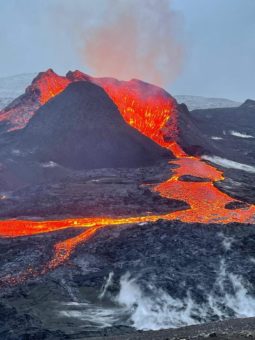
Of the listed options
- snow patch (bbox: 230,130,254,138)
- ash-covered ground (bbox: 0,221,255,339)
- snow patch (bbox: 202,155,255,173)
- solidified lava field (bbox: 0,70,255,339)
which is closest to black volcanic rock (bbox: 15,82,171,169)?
solidified lava field (bbox: 0,70,255,339)

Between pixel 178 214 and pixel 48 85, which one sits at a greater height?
pixel 48 85

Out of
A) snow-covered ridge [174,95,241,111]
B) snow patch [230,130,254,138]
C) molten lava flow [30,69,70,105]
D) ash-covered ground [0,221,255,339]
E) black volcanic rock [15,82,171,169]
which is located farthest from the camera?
snow-covered ridge [174,95,241,111]

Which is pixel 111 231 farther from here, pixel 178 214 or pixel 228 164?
pixel 228 164

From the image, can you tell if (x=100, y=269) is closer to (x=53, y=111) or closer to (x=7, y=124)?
(x=53, y=111)

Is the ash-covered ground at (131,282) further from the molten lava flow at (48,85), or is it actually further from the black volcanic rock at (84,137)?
the molten lava flow at (48,85)

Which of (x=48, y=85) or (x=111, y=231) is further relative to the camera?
(x=48, y=85)

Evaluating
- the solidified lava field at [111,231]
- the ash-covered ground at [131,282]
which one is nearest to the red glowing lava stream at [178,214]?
the solidified lava field at [111,231]

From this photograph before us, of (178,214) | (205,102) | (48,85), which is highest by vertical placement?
(205,102)

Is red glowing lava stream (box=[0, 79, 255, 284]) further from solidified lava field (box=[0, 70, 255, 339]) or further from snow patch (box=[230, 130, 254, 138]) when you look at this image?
snow patch (box=[230, 130, 254, 138])

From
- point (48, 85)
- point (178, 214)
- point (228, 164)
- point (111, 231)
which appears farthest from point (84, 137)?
point (111, 231)
